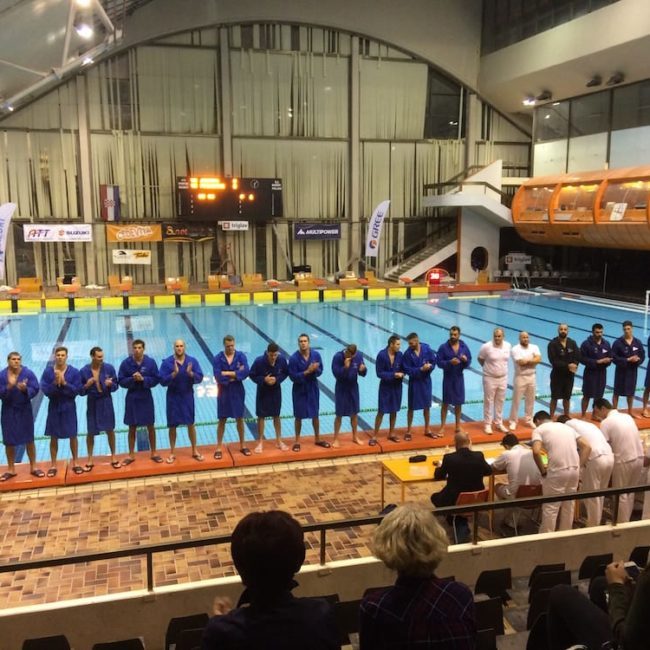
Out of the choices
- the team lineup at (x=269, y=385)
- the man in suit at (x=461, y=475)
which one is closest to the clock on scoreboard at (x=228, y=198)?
Answer: the team lineup at (x=269, y=385)

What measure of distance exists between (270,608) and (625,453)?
4676 millimetres

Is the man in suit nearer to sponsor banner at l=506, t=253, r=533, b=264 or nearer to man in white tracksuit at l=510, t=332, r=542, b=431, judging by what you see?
man in white tracksuit at l=510, t=332, r=542, b=431

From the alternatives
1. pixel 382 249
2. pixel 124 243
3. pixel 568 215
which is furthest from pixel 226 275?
pixel 568 215

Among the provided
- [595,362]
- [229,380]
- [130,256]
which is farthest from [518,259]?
[229,380]

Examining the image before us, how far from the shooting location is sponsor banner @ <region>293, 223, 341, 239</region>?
25.2 meters

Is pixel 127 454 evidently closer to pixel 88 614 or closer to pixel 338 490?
pixel 338 490

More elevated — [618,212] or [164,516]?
[618,212]

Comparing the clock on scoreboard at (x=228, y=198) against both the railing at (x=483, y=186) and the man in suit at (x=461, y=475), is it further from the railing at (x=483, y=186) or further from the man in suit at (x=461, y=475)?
the man in suit at (x=461, y=475)

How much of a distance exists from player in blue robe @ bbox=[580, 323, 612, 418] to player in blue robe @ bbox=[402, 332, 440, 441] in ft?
7.12

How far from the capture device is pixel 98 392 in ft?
23.0

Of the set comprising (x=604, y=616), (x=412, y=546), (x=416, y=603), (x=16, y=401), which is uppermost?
(x=412, y=546)

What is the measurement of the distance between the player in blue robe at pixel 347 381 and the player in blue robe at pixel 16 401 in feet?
10.8

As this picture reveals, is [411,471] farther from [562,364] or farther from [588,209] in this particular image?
[588,209]

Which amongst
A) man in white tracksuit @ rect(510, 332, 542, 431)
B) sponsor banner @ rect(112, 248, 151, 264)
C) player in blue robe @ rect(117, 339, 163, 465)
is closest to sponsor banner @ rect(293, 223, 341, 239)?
sponsor banner @ rect(112, 248, 151, 264)
